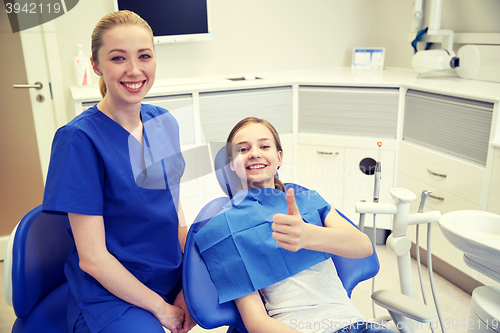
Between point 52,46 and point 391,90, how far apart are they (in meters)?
2.04

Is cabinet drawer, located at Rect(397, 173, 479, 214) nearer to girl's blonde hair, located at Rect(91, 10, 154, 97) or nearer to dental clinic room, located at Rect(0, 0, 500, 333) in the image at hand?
dental clinic room, located at Rect(0, 0, 500, 333)

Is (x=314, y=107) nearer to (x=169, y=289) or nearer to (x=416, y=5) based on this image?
(x=416, y=5)

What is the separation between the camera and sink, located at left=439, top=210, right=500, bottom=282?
1.21 m

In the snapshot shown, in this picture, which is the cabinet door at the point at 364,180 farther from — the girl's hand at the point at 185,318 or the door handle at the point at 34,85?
the door handle at the point at 34,85

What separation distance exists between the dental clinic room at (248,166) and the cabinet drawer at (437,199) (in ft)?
0.04

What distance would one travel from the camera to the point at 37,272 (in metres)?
1.17

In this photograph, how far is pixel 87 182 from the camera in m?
0.98

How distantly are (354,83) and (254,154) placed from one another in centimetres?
154

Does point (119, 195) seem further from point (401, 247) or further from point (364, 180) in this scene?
point (364, 180)

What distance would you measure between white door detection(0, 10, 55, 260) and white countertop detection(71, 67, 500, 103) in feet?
0.78

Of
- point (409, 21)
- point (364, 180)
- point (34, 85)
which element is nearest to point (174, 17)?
point (34, 85)

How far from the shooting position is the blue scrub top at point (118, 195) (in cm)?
97

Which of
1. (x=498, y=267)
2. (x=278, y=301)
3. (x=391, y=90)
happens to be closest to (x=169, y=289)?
(x=278, y=301)

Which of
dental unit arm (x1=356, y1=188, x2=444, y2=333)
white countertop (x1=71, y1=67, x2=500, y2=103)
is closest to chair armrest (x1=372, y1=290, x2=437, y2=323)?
dental unit arm (x1=356, y1=188, x2=444, y2=333)
